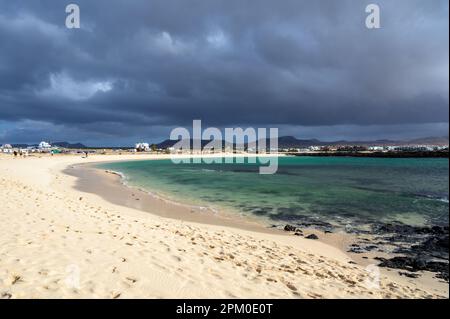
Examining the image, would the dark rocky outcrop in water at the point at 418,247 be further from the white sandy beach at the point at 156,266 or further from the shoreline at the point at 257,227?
the white sandy beach at the point at 156,266

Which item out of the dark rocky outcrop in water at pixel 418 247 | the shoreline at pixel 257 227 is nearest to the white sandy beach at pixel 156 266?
the shoreline at pixel 257 227

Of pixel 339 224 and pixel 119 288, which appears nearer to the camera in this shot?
pixel 119 288

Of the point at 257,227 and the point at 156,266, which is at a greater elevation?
the point at 156,266

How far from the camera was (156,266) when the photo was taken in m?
6.66

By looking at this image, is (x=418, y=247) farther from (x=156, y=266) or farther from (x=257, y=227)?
(x=156, y=266)

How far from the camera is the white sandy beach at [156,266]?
545 centimetres

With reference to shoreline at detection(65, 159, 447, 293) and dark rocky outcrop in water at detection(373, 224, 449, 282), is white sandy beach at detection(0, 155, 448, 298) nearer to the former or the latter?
shoreline at detection(65, 159, 447, 293)

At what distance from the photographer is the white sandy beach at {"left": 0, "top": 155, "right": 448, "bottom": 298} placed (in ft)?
17.9

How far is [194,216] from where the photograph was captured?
17297 mm

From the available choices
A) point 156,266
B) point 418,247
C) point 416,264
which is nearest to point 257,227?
point 416,264
